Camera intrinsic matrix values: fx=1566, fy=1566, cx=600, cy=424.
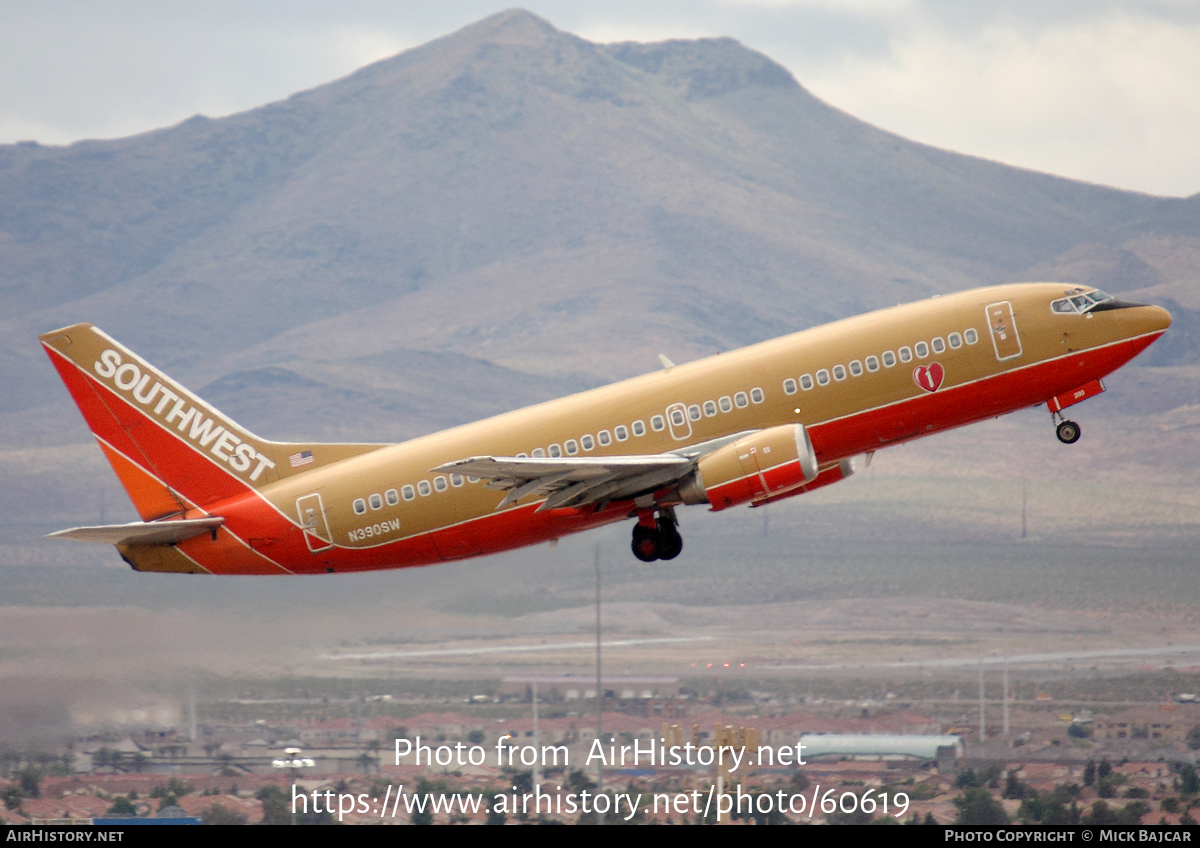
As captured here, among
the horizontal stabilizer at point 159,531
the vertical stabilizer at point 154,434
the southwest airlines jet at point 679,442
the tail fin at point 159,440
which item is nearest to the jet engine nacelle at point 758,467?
the southwest airlines jet at point 679,442

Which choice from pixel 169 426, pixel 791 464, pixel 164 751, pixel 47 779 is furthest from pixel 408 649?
pixel 791 464

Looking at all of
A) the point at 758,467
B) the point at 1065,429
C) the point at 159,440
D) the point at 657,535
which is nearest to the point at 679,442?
the point at 758,467

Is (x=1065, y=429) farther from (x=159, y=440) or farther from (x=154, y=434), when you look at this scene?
(x=154, y=434)

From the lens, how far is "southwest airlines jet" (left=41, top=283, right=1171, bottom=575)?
5309 cm

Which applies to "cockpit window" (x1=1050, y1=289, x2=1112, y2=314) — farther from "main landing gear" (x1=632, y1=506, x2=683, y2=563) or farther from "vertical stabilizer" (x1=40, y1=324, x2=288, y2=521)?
"vertical stabilizer" (x1=40, y1=324, x2=288, y2=521)

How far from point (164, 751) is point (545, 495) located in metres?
60.1

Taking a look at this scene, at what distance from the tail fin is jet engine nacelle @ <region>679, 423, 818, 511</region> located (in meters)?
14.5

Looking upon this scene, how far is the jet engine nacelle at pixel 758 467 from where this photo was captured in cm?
5184

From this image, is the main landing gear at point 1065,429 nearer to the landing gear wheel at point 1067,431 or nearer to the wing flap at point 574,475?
the landing gear wheel at point 1067,431

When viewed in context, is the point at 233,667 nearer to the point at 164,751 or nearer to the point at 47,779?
the point at 47,779

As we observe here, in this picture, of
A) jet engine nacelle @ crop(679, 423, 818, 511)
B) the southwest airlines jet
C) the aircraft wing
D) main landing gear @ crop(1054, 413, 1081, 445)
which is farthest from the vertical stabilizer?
main landing gear @ crop(1054, 413, 1081, 445)

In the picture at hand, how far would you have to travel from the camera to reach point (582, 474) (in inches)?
2062
